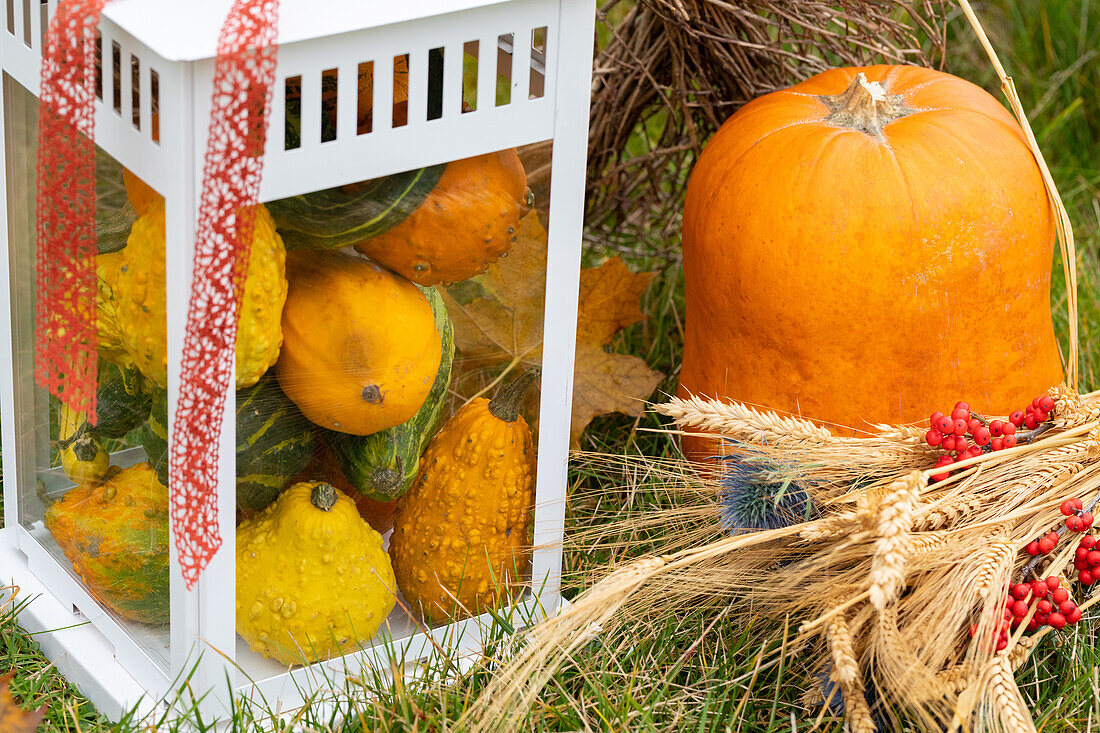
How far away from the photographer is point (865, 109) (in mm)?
1493

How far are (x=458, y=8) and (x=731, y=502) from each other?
58 cm

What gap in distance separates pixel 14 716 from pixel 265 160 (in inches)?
23.7

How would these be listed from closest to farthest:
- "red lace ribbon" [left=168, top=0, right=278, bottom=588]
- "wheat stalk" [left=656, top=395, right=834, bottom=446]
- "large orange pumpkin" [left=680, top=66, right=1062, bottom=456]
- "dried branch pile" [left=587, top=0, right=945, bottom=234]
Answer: "red lace ribbon" [left=168, top=0, right=278, bottom=588], "wheat stalk" [left=656, top=395, right=834, bottom=446], "large orange pumpkin" [left=680, top=66, right=1062, bottom=456], "dried branch pile" [left=587, top=0, right=945, bottom=234]

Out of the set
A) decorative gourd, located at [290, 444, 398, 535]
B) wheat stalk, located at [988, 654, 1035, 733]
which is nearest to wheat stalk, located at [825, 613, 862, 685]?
wheat stalk, located at [988, 654, 1035, 733]

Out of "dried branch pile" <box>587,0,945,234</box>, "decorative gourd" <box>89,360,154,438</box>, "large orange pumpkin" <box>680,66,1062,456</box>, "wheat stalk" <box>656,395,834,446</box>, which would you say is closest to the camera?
"decorative gourd" <box>89,360,154,438</box>

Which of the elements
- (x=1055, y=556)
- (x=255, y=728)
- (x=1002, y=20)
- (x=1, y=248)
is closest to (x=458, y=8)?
(x=1, y=248)

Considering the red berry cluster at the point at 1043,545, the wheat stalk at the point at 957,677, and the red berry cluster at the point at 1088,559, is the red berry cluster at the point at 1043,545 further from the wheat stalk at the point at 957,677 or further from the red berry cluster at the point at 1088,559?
the wheat stalk at the point at 957,677

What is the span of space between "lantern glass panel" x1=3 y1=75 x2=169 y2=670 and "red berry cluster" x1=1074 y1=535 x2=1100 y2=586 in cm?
89

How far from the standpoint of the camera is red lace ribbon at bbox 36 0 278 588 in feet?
3.11

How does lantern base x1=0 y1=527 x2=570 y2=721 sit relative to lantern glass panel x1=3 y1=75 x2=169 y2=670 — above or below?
below

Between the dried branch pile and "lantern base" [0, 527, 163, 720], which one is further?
the dried branch pile

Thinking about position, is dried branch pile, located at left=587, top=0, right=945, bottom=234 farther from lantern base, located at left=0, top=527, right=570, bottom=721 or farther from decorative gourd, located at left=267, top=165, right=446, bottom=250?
lantern base, located at left=0, top=527, right=570, bottom=721

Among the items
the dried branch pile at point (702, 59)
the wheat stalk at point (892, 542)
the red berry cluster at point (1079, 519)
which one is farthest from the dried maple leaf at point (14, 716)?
the dried branch pile at point (702, 59)

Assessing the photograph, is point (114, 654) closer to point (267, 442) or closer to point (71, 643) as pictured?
point (71, 643)
